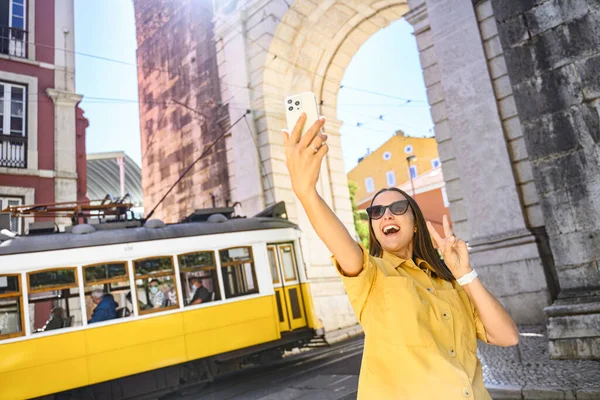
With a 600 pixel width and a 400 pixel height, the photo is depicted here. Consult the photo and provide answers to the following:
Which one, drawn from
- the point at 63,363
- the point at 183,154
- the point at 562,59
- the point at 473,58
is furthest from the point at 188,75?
the point at 562,59

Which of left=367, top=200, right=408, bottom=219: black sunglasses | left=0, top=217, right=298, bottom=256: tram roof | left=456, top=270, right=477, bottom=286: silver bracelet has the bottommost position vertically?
left=456, top=270, right=477, bottom=286: silver bracelet

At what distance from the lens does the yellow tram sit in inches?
241

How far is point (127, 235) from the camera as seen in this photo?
23.1ft

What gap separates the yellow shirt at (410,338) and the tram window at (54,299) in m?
6.04

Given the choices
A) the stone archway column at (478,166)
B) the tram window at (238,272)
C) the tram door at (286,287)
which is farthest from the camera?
the tram door at (286,287)

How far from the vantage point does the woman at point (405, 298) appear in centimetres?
139

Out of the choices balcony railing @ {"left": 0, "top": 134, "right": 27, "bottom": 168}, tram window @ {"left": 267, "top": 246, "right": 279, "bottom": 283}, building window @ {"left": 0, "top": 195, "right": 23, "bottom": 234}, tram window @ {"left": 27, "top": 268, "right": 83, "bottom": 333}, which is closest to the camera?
tram window @ {"left": 27, "top": 268, "right": 83, "bottom": 333}

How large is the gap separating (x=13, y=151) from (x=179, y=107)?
5494mm

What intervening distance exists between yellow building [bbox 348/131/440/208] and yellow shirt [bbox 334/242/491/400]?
33.2 meters

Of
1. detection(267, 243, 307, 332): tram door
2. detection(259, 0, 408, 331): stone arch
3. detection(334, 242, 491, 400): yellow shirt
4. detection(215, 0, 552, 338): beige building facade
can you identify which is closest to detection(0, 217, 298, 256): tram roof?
detection(267, 243, 307, 332): tram door

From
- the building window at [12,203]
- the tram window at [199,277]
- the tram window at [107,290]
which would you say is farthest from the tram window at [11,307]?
the building window at [12,203]

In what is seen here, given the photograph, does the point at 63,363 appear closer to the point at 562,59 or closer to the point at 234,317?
the point at 234,317

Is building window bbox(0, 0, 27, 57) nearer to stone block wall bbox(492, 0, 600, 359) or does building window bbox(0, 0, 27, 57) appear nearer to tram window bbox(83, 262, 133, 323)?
tram window bbox(83, 262, 133, 323)

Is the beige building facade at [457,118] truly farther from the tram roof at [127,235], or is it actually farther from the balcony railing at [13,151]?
the balcony railing at [13,151]
